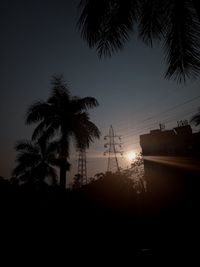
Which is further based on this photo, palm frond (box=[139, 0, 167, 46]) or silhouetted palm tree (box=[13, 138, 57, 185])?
silhouetted palm tree (box=[13, 138, 57, 185])

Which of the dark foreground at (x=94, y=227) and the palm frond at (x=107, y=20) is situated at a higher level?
the palm frond at (x=107, y=20)

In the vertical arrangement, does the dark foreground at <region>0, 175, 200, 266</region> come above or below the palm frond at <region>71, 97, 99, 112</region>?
below

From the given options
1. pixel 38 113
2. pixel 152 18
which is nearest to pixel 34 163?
pixel 38 113

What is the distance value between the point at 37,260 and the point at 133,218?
5.35 meters

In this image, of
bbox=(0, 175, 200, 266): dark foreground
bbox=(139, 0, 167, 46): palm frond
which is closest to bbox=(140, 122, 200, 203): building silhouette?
bbox=(0, 175, 200, 266): dark foreground

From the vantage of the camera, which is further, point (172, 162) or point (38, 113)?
point (172, 162)

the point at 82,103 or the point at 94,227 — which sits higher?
the point at 82,103

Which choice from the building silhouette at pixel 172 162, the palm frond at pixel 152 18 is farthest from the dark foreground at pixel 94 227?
the palm frond at pixel 152 18

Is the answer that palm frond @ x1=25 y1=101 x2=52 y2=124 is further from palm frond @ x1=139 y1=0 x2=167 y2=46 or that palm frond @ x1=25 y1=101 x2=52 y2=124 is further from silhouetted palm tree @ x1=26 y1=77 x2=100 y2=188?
palm frond @ x1=139 y1=0 x2=167 y2=46

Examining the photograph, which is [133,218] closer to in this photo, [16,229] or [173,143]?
[16,229]

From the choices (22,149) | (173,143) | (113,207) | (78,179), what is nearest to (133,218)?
(113,207)

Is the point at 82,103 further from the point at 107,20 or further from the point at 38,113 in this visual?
the point at 107,20

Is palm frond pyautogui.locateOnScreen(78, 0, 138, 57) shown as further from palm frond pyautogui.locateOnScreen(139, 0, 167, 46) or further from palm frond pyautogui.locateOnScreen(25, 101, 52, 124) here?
palm frond pyautogui.locateOnScreen(25, 101, 52, 124)

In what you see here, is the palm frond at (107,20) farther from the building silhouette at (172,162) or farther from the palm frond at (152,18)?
the building silhouette at (172,162)
